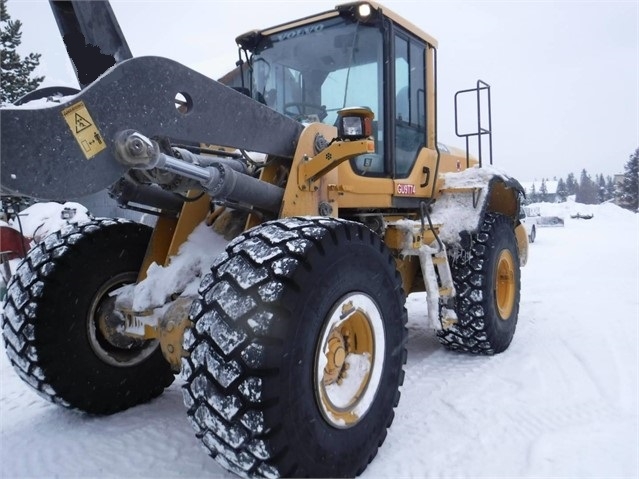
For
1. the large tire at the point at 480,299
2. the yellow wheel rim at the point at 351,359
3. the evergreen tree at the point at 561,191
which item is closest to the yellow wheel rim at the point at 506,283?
the large tire at the point at 480,299

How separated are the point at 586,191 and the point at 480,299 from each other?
12193 cm

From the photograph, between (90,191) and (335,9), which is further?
(335,9)

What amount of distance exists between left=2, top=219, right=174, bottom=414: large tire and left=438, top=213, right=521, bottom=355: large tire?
7.93ft

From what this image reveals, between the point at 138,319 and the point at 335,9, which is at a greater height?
the point at 335,9

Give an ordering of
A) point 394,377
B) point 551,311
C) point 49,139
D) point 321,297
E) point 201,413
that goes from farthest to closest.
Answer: point 551,311 → point 394,377 → point 321,297 → point 201,413 → point 49,139

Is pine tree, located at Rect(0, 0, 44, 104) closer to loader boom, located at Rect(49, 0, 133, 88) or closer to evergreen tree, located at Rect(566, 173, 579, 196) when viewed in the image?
loader boom, located at Rect(49, 0, 133, 88)

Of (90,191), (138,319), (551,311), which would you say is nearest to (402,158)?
(138,319)

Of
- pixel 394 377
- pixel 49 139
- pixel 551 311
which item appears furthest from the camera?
pixel 551 311

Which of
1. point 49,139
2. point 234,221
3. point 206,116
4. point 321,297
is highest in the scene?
point 206,116

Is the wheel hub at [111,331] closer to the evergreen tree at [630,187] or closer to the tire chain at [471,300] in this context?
the tire chain at [471,300]

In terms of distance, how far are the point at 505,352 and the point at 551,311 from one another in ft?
6.37

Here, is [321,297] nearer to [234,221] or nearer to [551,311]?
[234,221]

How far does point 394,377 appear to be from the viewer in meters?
2.75

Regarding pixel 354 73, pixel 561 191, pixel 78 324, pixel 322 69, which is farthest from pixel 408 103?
pixel 561 191
